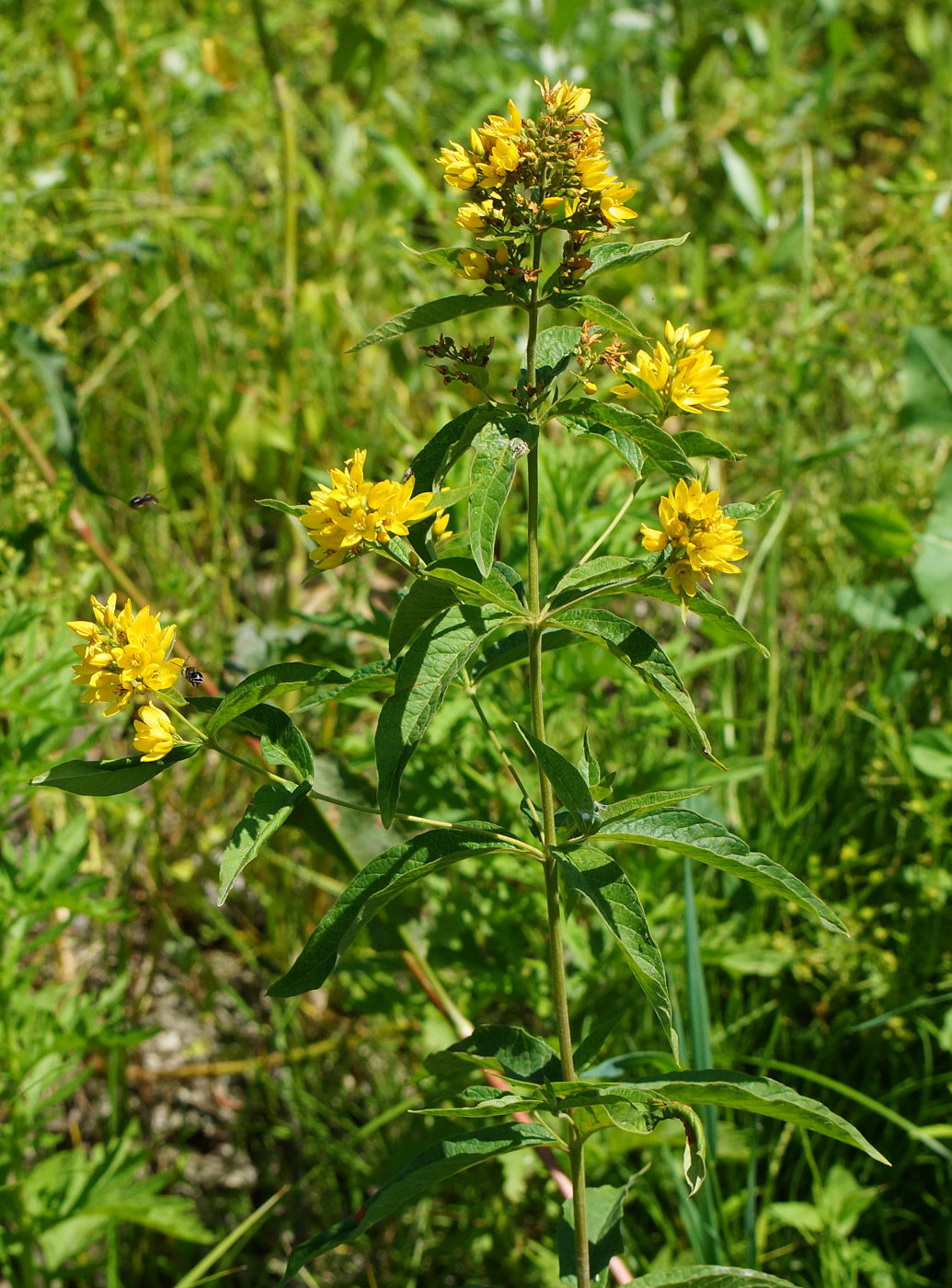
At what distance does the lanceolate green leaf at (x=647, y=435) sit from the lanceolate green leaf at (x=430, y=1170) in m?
0.65

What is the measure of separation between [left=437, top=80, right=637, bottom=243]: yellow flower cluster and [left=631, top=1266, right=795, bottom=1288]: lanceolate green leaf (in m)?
0.97

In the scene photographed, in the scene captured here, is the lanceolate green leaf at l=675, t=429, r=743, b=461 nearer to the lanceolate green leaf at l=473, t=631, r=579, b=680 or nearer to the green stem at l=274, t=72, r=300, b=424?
the lanceolate green leaf at l=473, t=631, r=579, b=680

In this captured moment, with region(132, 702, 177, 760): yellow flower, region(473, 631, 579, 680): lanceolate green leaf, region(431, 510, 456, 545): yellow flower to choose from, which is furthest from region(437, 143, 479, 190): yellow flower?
region(132, 702, 177, 760): yellow flower

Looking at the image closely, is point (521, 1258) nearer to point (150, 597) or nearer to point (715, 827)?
point (715, 827)

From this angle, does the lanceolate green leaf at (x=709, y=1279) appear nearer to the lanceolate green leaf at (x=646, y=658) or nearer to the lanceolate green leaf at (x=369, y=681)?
the lanceolate green leaf at (x=646, y=658)

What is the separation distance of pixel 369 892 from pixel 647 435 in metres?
0.48

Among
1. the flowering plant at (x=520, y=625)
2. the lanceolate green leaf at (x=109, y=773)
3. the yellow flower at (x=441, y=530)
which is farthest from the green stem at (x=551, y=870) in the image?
the lanceolate green leaf at (x=109, y=773)

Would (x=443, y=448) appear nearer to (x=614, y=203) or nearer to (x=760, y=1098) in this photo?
(x=614, y=203)

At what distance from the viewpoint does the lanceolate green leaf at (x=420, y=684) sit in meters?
0.97

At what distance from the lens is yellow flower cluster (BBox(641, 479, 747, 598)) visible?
1.00 m

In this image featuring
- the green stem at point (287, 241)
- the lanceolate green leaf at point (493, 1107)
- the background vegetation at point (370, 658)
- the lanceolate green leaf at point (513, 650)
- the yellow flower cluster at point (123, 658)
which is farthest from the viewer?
the green stem at point (287, 241)

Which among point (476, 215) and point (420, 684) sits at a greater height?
point (476, 215)

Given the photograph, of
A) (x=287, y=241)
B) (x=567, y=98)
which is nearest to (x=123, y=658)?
(x=567, y=98)

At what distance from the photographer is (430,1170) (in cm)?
108
